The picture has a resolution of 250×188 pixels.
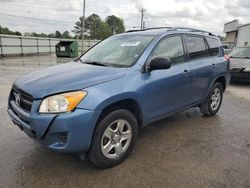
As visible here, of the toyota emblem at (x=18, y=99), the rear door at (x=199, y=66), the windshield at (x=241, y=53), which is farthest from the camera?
the windshield at (x=241, y=53)

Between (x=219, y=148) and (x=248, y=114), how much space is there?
2374 millimetres

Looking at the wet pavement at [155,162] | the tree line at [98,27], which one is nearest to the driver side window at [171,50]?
the wet pavement at [155,162]

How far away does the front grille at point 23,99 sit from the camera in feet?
9.84

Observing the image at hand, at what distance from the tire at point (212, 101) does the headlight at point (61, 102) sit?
3247mm

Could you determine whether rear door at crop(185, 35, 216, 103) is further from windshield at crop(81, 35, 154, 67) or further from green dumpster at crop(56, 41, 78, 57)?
green dumpster at crop(56, 41, 78, 57)

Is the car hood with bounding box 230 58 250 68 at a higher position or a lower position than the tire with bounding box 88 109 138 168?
higher

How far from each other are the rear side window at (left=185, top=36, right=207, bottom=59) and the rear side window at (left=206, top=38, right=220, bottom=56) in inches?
9.0

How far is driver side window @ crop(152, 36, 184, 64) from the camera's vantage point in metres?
3.91

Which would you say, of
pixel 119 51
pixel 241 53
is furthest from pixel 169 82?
pixel 241 53

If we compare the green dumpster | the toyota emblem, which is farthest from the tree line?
the toyota emblem

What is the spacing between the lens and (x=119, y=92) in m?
3.12

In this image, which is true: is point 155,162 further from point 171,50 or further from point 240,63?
point 240,63

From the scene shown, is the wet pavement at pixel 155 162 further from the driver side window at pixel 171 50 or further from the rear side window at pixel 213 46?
the rear side window at pixel 213 46

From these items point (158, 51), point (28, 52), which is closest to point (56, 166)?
point (158, 51)
